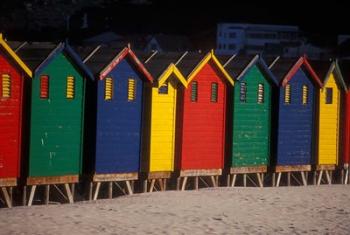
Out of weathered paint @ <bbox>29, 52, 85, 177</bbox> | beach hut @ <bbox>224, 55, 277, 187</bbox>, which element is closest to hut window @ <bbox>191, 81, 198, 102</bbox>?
beach hut @ <bbox>224, 55, 277, 187</bbox>

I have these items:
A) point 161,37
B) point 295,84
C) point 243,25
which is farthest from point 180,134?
point 243,25

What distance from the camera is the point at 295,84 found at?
91.0ft

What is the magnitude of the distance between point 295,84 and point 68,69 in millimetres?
10128

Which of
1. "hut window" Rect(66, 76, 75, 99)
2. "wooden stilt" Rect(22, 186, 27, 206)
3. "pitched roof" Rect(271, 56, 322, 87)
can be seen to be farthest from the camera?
"pitched roof" Rect(271, 56, 322, 87)

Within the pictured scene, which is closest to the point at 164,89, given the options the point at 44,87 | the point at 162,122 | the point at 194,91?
the point at 162,122

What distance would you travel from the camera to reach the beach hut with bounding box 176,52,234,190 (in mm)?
24484

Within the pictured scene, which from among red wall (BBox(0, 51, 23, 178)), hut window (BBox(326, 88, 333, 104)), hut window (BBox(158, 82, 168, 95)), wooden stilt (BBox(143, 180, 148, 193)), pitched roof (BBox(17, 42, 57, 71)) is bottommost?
wooden stilt (BBox(143, 180, 148, 193))

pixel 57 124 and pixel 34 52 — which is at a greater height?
pixel 34 52

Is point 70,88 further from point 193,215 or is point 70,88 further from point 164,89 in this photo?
point 193,215

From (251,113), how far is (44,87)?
28.4 ft

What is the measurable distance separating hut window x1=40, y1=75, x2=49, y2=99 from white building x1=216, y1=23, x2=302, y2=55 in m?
93.0

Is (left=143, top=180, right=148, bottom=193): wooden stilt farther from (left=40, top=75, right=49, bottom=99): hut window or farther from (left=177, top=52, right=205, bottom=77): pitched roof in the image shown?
(left=40, top=75, right=49, bottom=99): hut window

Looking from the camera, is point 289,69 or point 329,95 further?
point 329,95

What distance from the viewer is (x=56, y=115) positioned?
70.4ft
